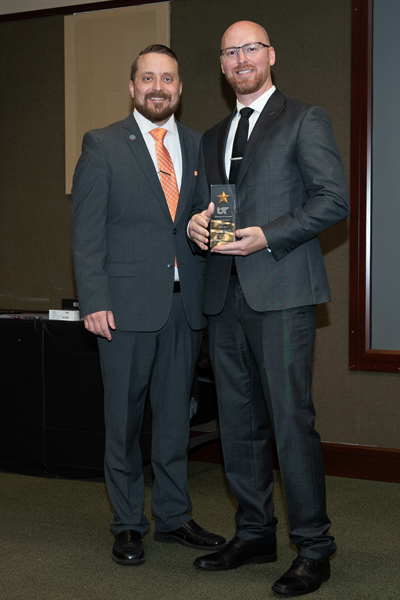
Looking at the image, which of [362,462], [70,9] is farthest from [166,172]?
[70,9]

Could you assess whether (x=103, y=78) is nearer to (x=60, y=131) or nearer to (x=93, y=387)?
(x=60, y=131)

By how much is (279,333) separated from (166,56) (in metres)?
1.20

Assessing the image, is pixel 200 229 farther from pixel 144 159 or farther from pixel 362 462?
pixel 362 462

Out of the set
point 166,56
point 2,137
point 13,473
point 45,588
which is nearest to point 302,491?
point 45,588

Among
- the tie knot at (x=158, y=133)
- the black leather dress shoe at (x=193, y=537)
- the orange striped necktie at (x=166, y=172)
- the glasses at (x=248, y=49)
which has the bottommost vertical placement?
the black leather dress shoe at (x=193, y=537)

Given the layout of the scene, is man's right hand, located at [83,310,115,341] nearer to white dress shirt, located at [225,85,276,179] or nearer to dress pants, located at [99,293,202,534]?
dress pants, located at [99,293,202,534]

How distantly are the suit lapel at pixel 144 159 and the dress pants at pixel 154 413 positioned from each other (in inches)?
15.5

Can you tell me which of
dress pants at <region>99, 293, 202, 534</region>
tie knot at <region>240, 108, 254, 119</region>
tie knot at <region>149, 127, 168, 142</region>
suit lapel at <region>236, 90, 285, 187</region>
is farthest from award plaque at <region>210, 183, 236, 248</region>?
tie knot at <region>149, 127, 168, 142</region>

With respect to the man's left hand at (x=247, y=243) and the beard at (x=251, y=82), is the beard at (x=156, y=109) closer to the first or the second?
the beard at (x=251, y=82)

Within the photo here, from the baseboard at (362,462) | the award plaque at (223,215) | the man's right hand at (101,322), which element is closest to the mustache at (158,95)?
the award plaque at (223,215)

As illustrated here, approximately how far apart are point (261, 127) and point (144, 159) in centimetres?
52

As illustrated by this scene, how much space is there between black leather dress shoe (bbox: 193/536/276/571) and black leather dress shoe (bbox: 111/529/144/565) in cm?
22

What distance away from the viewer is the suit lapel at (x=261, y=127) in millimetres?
2217

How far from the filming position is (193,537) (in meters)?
2.57
